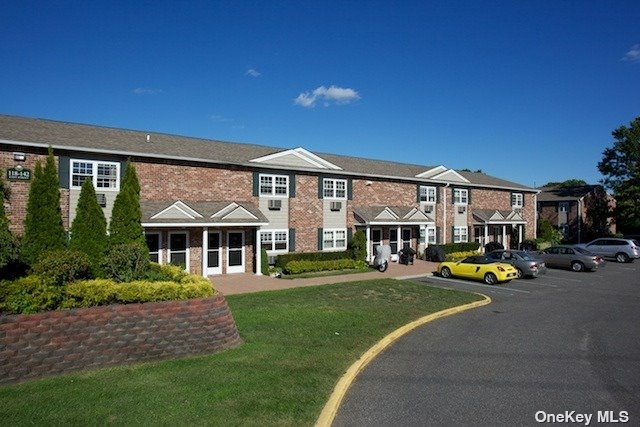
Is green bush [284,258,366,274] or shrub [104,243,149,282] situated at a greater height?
shrub [104,243,149,282]

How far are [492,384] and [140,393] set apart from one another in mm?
5789

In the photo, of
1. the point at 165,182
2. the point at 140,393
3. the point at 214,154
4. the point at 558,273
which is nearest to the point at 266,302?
the point at 140,393

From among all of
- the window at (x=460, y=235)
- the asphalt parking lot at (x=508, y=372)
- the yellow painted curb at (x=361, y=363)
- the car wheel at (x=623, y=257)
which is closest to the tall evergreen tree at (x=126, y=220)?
the yellow painted curb at (x=361, y=363)

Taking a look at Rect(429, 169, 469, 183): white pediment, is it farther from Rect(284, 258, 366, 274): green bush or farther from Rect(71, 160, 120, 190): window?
Rect(71, 160, 120, 190): window

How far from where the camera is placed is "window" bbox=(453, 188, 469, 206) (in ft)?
111

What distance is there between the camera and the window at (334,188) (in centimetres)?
2583

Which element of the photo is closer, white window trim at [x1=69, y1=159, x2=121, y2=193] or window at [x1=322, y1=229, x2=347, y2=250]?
white window trim at [x1=69, y1=159, x2=121, y2=193]

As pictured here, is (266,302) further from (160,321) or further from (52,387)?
(52,387)

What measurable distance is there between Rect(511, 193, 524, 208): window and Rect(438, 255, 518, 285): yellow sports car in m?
20.3

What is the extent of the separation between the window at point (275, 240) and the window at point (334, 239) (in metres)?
2.69

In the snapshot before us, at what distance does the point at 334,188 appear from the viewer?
2630cm

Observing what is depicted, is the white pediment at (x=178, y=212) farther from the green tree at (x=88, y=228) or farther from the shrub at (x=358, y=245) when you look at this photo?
the shrub at (x=358, y=245)

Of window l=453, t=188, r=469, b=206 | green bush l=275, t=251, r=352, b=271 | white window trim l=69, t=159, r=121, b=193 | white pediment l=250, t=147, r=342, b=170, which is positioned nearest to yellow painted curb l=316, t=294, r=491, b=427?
green bush l=275, t=251, r=352, b=271

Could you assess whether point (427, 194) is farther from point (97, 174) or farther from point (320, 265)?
point (97, 174)
